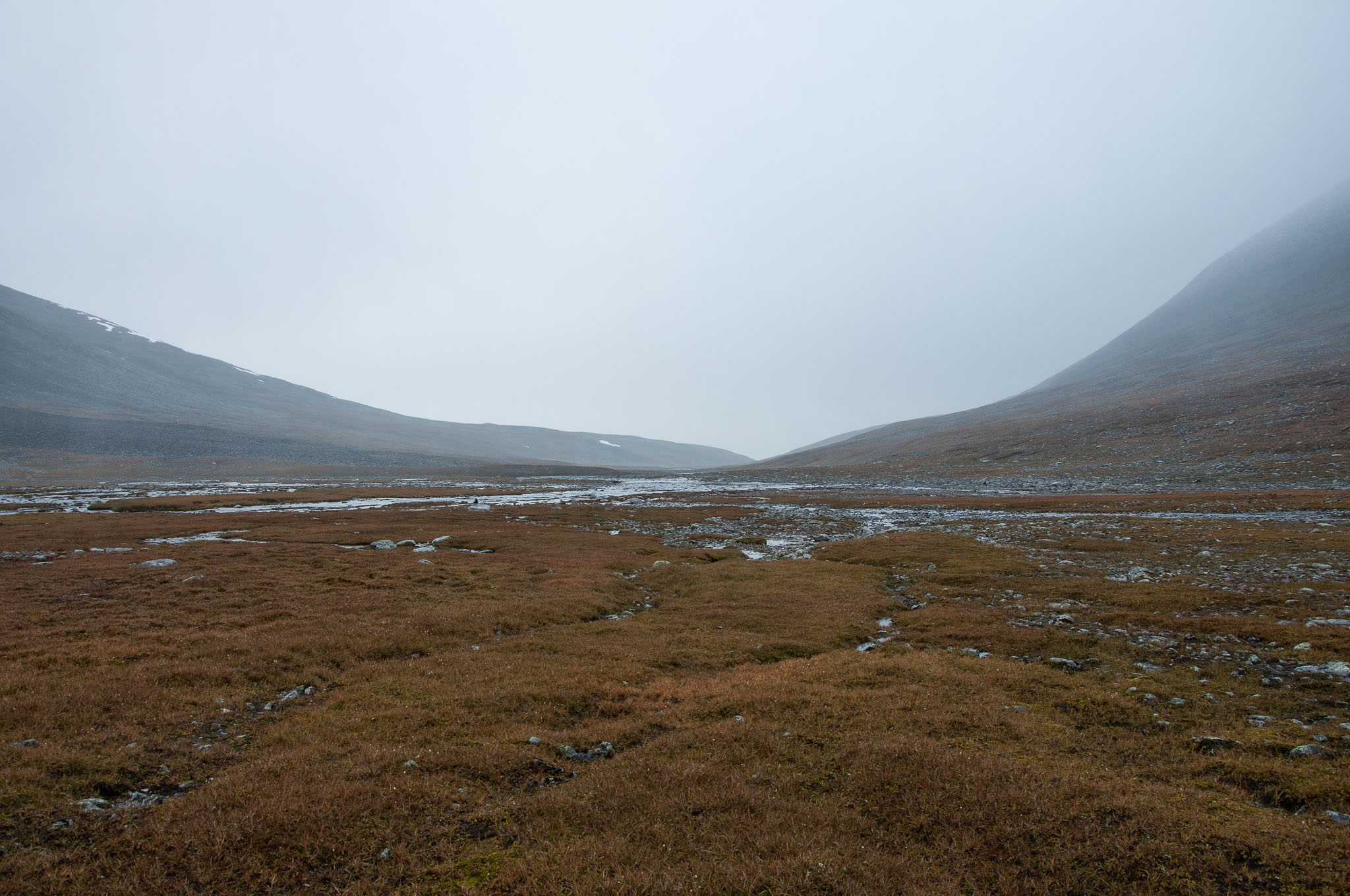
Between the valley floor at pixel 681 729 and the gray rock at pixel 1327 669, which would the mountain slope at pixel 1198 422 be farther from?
the gray rock at pixel 1327 669

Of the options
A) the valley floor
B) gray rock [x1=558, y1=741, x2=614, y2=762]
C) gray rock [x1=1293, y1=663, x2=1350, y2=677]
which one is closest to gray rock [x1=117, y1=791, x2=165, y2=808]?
the valley floor

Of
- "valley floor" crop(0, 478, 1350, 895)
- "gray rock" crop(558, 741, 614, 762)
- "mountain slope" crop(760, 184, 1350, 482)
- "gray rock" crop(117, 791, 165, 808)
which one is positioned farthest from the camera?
"mountain slope" crop(760, 184, 1350, 482)

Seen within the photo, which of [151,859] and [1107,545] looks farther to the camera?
[1107,545]

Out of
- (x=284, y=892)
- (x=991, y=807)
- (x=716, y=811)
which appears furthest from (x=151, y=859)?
(x=991, y=807)

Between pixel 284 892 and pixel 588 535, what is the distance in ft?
135

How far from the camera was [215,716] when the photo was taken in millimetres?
13102

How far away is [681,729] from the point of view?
12.6 m

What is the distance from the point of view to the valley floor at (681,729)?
7.91 m

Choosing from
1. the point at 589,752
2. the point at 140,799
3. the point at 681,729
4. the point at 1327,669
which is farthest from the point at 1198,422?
the point at 140,799

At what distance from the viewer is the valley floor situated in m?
7.91

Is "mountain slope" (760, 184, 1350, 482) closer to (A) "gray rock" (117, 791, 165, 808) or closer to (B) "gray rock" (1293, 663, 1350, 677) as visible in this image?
(B) "gray rock" (1293, 663, 1350, 677)

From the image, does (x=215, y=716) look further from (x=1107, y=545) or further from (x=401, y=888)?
(x=1107, y=545)

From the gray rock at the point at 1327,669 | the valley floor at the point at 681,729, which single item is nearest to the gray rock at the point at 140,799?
the valley floor at the point at 681,729

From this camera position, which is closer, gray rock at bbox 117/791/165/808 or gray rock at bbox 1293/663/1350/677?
gray rock at bbox 117/791/165/808
